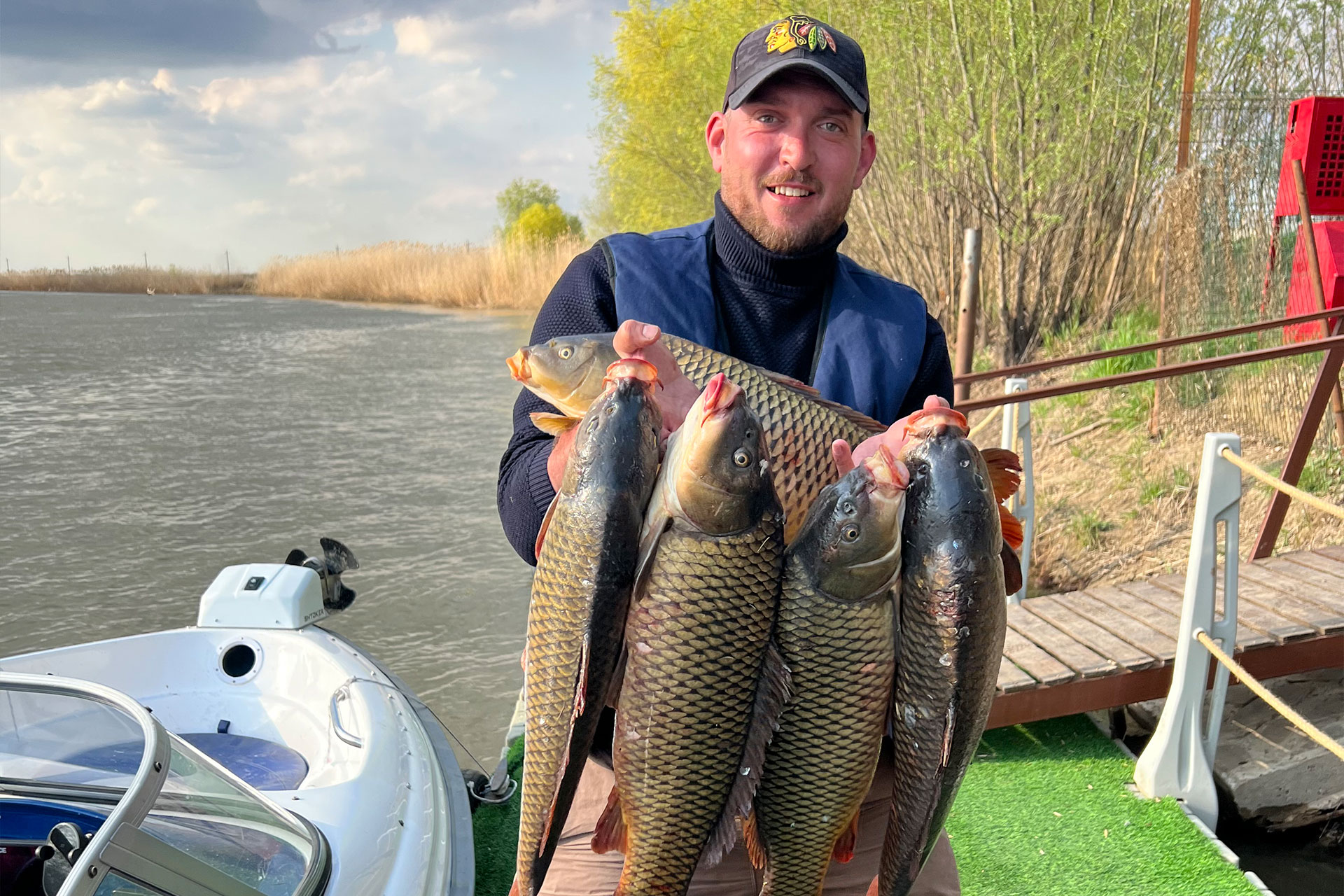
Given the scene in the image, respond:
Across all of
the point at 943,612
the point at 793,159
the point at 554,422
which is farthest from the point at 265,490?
the point at 943,612

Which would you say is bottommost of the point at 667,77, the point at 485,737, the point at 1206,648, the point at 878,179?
the point at 485,737

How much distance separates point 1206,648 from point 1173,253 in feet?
20.8

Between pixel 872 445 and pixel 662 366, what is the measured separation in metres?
0.38

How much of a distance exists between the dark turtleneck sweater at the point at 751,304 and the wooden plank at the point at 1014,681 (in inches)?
90.2

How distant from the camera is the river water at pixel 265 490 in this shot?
8852 millimetres

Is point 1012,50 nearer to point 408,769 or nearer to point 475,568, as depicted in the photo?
point 475,568

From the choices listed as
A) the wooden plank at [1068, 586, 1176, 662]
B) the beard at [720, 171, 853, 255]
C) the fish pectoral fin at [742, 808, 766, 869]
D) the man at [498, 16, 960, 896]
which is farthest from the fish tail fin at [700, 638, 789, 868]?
the wooden plank at [1068, 586, 1176, 662]

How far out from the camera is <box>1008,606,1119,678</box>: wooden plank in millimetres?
4051

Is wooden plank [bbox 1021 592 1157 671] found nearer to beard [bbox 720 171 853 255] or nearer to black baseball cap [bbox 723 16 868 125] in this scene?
beard [bbox 720 171 853 255]

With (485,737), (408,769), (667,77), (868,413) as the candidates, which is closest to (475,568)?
(485,737)

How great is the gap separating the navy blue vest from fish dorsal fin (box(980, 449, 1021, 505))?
1.74ft

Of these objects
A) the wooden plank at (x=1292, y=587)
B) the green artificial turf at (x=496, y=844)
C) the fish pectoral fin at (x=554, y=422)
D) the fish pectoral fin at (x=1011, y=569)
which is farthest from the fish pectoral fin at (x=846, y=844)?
the wooden plank at (x=1292, y=587)

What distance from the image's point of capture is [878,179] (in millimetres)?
13164

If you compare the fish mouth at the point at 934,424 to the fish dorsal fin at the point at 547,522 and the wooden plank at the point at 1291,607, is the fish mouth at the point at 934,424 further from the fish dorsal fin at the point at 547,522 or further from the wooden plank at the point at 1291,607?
the wooden plank at the point at 1291,607
